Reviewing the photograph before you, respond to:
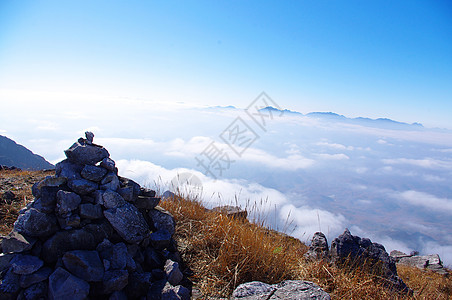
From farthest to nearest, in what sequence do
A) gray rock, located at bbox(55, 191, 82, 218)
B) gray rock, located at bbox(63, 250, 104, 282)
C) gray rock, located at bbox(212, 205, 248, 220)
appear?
1. gray rock, located at bbox(212, 205, 248, 220)
2. gray rock, located at bbox(55, 191, 82, 218)
3. gray rock, located at bbox(63, 250, 104, 282)

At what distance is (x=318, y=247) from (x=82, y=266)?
5.30m

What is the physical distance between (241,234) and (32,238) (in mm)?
3380

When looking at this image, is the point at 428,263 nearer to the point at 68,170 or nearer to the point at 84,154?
the point at 84,154

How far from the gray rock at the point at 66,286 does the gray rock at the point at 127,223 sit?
86cm

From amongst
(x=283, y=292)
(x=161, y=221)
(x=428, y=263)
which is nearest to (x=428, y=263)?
(x=428, y=263)

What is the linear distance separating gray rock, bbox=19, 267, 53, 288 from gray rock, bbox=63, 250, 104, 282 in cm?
22

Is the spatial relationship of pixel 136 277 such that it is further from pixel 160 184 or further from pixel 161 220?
pixel 160 184

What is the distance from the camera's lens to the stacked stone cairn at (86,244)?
2842 mm

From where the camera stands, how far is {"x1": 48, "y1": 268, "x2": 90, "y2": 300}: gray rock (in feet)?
8.86

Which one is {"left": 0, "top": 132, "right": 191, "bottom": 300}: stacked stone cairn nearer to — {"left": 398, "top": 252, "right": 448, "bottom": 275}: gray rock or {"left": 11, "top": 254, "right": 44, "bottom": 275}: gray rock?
{"left": 11, "top": 254, "right": 44, "bottom": 275}: gray rock

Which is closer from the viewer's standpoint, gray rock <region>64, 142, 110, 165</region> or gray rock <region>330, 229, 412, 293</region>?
gray rock <region>64, 142, 110, 165</region>

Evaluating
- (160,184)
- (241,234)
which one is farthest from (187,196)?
(241,234)

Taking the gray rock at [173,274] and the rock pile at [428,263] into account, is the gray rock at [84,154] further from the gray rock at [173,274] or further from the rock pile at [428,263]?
the rock pile at [428,263]

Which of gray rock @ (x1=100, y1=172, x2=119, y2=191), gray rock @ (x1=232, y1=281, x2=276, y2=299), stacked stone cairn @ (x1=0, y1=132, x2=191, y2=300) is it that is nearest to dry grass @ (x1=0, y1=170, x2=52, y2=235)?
stacked stone cairn @ (x1=0, y1=132, x2=191, y2=300)
